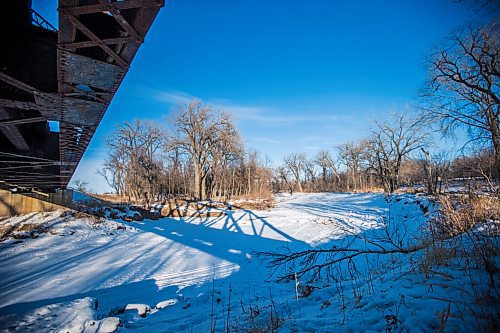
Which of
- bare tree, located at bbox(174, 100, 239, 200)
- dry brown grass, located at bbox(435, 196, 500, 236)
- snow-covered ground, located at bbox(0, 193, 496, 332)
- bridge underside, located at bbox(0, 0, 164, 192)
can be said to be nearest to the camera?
bridge underside, located at bbox(0, 0, 164, 192)

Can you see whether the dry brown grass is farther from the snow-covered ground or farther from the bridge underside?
the bridge underside

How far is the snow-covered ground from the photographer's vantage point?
2.53 metres

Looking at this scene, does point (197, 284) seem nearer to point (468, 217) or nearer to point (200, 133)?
point (468, 217)

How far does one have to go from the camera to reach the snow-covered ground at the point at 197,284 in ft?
8.31

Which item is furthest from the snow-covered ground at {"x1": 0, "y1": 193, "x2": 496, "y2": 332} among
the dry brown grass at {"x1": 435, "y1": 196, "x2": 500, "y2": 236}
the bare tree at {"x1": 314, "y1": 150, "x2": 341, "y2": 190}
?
the bare tree at {"x1": 314, "y1": 150, "x2": 341, "y2": 190}

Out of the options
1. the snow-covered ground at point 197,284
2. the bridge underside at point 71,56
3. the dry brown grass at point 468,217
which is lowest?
the snow-covered ground at point 197,284

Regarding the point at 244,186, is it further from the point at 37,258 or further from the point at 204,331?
the point at 204,331

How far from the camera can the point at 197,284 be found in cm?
604

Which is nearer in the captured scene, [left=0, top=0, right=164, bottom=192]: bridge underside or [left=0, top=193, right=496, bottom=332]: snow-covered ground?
[left=0, top=0, right=164, bottom=192]: bridge underside

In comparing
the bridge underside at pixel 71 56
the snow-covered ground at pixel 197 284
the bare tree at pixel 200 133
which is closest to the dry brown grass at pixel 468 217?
the snow-covered ground at pixel 197 284

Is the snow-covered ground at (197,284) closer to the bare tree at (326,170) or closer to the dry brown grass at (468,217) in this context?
the dry brown grass at (468,217)

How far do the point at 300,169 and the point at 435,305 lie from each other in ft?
222

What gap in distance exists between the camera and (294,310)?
128 inches

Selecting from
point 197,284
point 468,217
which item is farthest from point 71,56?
point 468,217
